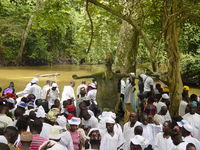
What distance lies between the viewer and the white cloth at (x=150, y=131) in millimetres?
5883

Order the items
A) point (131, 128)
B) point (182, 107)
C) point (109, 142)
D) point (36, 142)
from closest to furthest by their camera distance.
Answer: point (36, 142) → point (109, 142) → point (131, 128) → point (182, 107)

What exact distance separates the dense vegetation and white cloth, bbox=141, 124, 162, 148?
2265 millimetres

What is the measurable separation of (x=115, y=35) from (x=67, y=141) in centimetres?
1314

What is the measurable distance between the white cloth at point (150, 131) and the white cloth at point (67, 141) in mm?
1643

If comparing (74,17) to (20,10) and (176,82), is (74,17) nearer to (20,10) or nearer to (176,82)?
(20,10)

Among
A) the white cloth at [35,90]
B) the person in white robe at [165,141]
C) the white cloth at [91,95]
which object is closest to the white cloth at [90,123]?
the person in white robe at [165,141]

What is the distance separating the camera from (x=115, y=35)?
57.2ft

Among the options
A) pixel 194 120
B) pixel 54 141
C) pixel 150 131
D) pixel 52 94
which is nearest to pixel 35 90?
pixel 52 94

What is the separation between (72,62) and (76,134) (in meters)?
35.8

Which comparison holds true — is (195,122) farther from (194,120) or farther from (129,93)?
(129,93)

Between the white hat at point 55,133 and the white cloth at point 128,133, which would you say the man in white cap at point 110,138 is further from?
the white hat at point 55,133

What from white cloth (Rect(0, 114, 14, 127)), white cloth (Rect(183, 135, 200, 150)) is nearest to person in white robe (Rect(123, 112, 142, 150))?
white cloth (Rect(183, 135, 200, 150))

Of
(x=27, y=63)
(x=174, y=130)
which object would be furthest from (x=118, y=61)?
(x=27, y=63)

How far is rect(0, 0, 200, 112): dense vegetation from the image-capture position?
8469 millimetres
